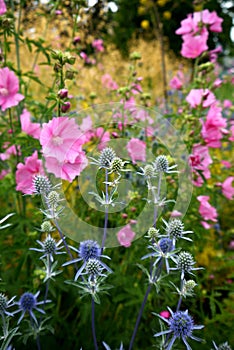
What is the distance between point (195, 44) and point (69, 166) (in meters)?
0.95

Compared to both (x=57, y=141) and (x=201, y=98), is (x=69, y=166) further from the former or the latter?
(x=201, y=98)

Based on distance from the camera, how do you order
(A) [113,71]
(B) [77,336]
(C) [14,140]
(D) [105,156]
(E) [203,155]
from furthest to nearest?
1. (A) [113,71]
2. (B) [77,336]
3. (E) [203,155]
4. (C) [14,140]
5. (D) [105,156]

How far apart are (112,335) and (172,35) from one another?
27.3ft

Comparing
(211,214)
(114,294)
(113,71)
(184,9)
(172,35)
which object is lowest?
(114,294)

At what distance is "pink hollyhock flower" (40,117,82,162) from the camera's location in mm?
1013

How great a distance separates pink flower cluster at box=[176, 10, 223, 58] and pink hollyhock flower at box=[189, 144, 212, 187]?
43cm

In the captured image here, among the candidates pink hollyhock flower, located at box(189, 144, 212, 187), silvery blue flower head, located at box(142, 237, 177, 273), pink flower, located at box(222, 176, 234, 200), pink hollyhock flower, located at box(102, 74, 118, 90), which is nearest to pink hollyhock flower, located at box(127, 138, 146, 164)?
pink hollyhock flower, located at box(189, 144, 212, 187)

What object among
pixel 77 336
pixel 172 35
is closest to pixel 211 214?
pixel 77 336

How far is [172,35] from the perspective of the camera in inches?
356

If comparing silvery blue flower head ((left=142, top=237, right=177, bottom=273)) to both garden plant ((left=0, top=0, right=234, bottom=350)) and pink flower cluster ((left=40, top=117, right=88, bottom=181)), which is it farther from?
pink flower cluster ((left=40, top=117, right=88, bottom=181))

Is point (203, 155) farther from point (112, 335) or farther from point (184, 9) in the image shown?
point (184, 9)

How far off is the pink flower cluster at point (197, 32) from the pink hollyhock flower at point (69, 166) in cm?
91

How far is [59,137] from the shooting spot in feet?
3.47

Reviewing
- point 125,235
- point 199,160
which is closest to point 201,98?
point 199,160
